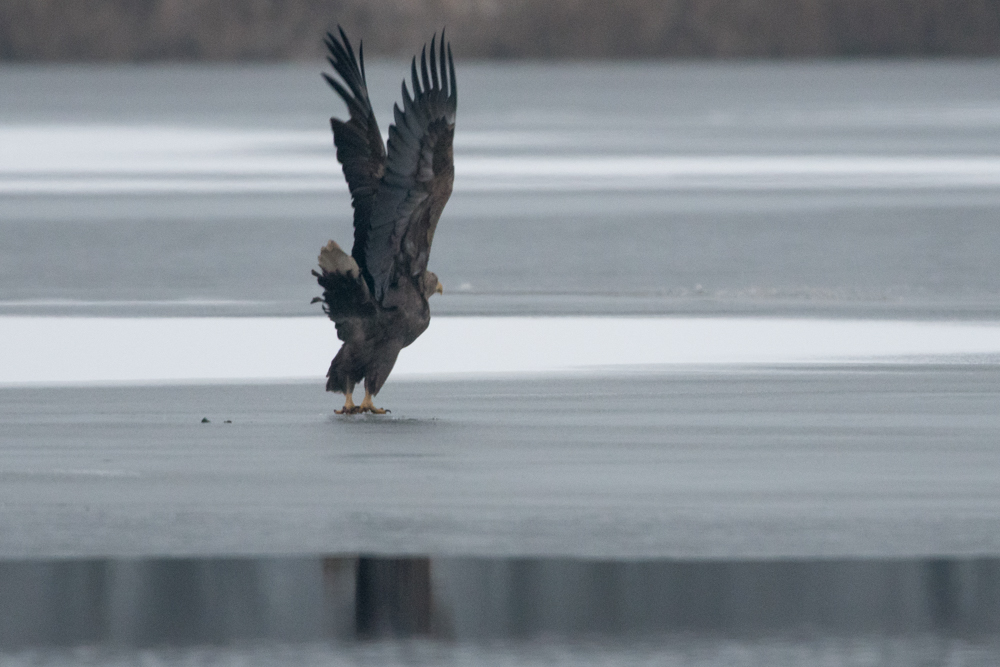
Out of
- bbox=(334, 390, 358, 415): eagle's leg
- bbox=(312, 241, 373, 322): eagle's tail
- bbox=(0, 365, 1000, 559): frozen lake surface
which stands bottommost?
bbox=(0, 365, 1000, 559): frozen lake surface

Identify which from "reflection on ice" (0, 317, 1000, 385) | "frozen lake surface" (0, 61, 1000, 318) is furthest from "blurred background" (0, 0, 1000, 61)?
"reflection on ice" (0, 317, 1000, 385)

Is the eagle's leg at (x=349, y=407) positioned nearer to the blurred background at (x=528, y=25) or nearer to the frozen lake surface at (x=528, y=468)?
the frozen lake surface at (x=528, y=468)

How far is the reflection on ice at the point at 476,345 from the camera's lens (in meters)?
10.9

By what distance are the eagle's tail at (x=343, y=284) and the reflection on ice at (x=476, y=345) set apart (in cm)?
166

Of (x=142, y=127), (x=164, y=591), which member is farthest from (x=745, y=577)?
(x=142, y=127)

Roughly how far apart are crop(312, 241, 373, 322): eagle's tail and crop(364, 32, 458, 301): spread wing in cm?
8

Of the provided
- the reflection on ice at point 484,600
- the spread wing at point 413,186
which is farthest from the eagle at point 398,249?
the reflection on ice at point 484,600

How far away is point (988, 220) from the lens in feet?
61.5

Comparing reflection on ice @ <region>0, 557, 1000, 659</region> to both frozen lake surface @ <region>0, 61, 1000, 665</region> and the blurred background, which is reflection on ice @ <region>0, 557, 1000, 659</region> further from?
the blurred background

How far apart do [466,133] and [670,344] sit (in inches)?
904

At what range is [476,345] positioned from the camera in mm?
11758

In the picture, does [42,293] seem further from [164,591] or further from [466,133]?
[466,133]

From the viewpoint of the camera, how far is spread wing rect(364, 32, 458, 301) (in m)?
8.80

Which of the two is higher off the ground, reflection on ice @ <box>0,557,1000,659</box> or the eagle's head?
the eagle's head
